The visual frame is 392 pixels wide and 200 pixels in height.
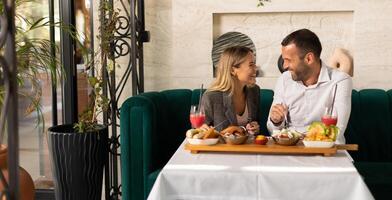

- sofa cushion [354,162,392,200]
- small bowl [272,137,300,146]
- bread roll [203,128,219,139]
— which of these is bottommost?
sofa cushion [354,162,392,200]

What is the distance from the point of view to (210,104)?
2623 mm

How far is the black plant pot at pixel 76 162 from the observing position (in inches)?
119

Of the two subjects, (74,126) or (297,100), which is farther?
(74,126)

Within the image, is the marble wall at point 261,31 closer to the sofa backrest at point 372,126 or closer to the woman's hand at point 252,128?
the sofa backrest at point 372,126

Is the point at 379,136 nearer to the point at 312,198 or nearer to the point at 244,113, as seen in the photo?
the point at 244,113

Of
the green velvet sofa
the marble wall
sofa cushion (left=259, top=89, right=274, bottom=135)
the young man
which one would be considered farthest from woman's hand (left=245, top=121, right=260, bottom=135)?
the marble wall

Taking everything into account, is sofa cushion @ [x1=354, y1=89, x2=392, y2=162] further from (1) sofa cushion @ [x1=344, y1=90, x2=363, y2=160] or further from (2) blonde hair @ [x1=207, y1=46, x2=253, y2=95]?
(2) blonde hair @ [x1=207, y1=46, x2=253, y2=95]

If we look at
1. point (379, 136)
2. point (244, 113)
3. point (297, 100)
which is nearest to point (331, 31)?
point (379, 136)

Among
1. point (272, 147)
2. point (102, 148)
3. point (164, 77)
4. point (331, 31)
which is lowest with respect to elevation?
point (102, 148)

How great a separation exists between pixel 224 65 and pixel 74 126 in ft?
4.09

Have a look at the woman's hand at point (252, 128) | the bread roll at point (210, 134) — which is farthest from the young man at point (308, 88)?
the bread roll at point (210, 134)

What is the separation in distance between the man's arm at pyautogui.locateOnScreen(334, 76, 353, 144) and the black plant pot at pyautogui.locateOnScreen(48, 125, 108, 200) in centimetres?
154

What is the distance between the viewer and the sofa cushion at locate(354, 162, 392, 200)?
8.82 feet

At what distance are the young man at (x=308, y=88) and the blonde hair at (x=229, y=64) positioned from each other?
0.74 ft
